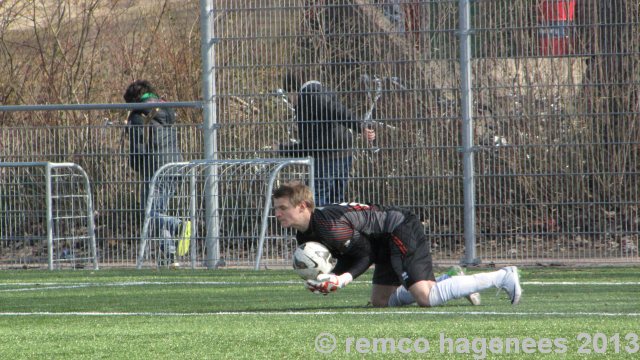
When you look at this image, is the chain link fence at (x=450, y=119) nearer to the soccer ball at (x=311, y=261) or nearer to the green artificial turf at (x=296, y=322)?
the green artificial turf at (x=296, y=322)

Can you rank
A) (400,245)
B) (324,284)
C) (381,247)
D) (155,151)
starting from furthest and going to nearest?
1. (155,151)
2. (381,247)
3. (400,245)
4. (324,284)

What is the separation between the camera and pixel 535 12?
14.3 meters

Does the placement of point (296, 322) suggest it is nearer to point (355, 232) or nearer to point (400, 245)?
point (355, 232)

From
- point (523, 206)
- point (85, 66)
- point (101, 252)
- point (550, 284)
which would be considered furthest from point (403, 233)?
point (85, 66)

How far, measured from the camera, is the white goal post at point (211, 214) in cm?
1484

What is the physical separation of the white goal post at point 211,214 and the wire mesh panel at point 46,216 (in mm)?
811

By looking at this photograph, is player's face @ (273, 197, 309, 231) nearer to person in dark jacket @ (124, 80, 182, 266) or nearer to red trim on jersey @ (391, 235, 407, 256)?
→ red trim on jersey @ (391, 235, 407, 256)

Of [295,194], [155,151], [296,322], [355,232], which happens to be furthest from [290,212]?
[155,151]

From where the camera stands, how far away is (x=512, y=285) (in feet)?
30.6

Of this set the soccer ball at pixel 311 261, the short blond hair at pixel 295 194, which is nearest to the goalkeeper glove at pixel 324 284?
the soccer ball at pixel 311 261

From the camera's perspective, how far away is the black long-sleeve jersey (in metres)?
9.27

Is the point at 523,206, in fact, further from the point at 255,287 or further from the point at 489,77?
the point at 255,287

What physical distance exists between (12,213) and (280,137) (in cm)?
336

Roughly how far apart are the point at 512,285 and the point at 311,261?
145cm
